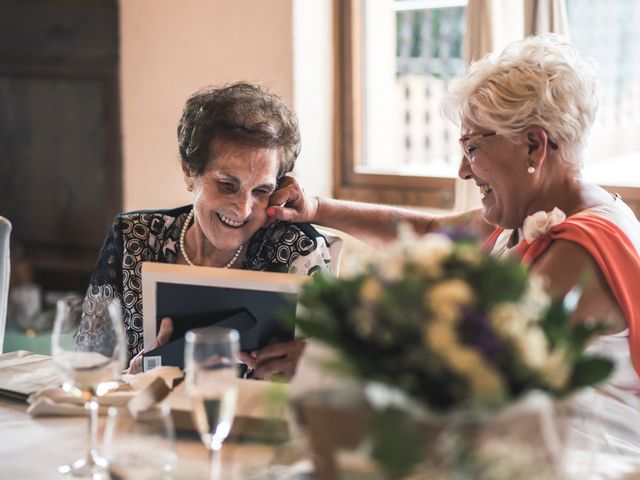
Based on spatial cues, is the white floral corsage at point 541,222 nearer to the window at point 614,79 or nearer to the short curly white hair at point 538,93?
the short curly white hair at point 538,93

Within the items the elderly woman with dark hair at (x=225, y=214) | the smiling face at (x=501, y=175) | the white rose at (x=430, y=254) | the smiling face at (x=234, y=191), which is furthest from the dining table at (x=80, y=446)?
the smiling face at (x=501, y=175)

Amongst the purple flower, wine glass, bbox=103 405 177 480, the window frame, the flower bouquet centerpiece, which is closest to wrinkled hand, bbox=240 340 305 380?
wine glass, bbox=103 405 177 480

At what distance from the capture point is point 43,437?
5.49ft

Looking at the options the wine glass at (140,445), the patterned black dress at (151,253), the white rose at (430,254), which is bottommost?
the wine glass at (140,445)

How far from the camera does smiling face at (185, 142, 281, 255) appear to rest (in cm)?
234

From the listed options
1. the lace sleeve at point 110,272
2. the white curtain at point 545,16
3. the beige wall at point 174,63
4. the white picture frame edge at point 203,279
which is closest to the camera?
the white picture frame edge at point 203,279

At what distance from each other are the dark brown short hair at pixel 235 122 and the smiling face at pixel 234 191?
19 millimetres

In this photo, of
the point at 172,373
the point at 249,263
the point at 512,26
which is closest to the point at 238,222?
the point at 249,263

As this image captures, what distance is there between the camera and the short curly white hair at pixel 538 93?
2252 mm

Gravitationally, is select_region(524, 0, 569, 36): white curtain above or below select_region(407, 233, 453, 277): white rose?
above

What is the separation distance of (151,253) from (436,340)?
60.3 inches

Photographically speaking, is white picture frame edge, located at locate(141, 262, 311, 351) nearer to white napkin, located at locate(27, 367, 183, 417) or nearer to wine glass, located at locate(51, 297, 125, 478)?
white napkin, located at locate(27, 367, 183, 417)

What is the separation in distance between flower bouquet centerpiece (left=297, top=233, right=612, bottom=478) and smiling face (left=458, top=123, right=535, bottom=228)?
4.01 feet

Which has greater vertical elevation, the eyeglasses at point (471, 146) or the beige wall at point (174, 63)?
the beige wall at point (174, 63)
